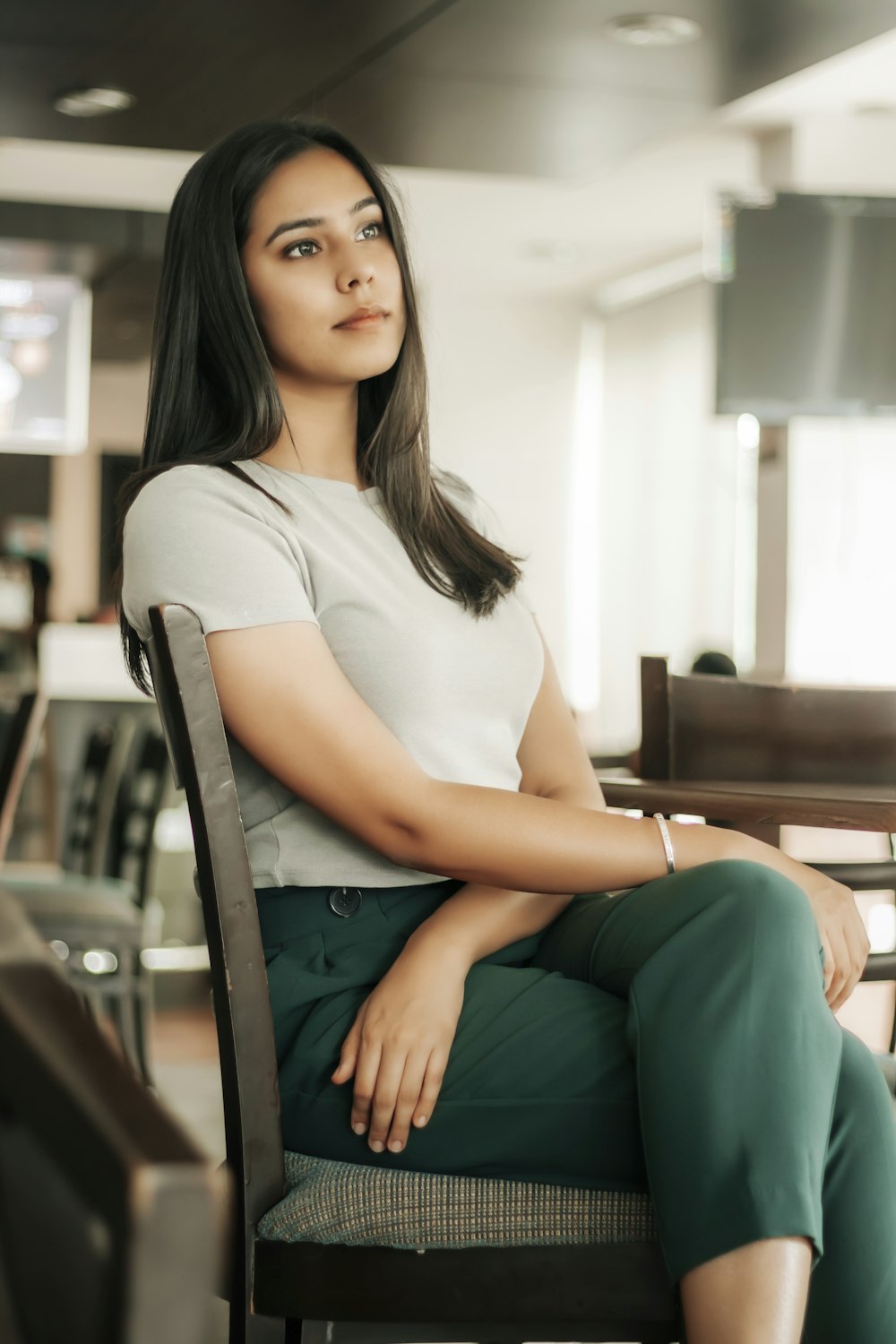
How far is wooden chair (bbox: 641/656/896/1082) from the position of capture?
5.94 ft

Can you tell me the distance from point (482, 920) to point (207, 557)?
339mm

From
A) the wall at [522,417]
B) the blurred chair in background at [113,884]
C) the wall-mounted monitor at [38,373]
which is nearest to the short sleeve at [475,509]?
the blurred chair in background at [113,884]

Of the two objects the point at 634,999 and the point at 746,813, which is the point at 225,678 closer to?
the point at 634,999

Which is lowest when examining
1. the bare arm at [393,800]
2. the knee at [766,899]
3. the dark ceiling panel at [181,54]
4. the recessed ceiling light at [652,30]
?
the knee at [766,899]

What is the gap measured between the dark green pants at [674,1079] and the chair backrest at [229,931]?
60mm

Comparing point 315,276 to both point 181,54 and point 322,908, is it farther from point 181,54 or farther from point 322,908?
point 181,54

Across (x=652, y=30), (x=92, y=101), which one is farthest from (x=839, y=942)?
(x=92, y=101)

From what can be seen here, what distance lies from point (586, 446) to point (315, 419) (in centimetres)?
669

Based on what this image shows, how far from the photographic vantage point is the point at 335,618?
1253 millimetres

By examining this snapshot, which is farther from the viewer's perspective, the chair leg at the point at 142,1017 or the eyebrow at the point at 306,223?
the chair leg at the point at 142,1017

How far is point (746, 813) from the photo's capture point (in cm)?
141

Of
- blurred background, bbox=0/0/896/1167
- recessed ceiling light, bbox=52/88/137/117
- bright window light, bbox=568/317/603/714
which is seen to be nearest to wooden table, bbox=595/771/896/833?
blurred background, bbox=0/0/896/1167

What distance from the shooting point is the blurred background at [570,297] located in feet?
13.3

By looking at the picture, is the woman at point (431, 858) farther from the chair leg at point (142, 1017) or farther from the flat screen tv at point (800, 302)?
the flat screen tv at point (800, 302)
